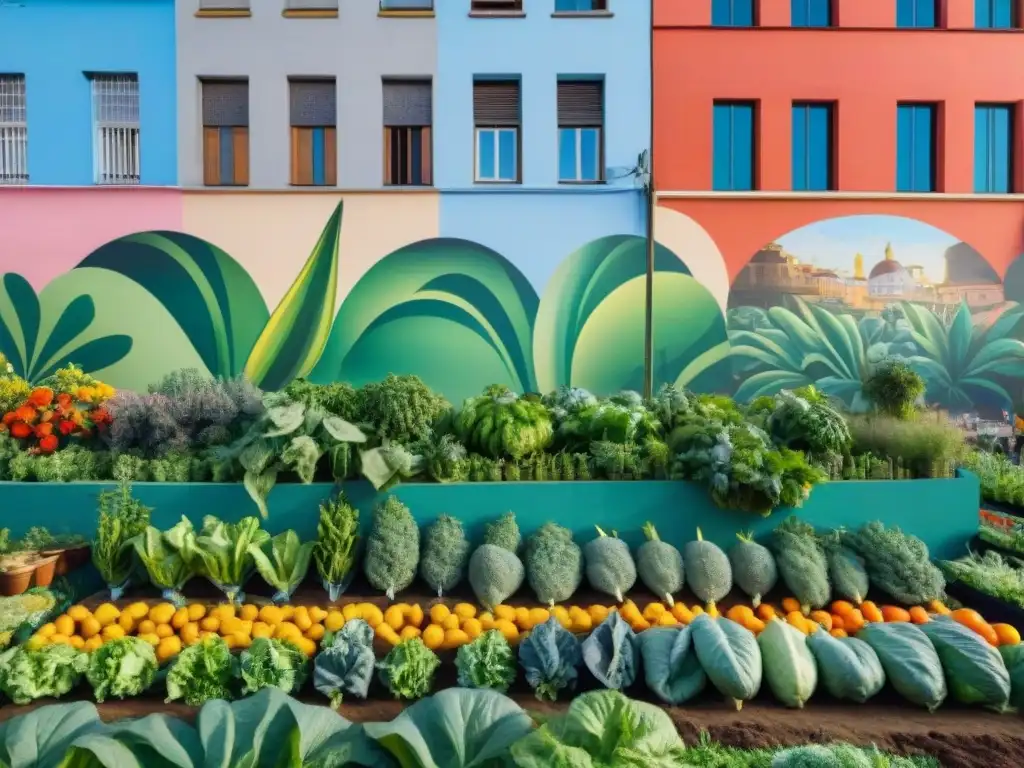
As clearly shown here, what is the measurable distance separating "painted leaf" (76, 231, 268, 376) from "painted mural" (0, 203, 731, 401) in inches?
0.6

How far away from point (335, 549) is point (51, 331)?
7942 mm

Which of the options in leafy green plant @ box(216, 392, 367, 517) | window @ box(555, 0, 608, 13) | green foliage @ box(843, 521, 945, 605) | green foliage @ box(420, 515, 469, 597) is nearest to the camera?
green foliage @ box(843, 521, 945, 605)

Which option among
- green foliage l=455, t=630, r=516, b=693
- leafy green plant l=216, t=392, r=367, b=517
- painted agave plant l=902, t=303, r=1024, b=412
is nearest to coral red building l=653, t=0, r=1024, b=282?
painted agave plant l=902, t=303, r=1024, b=412

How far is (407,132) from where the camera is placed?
1002 cm

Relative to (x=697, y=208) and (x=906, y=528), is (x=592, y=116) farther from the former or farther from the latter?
(x=906, y=528)

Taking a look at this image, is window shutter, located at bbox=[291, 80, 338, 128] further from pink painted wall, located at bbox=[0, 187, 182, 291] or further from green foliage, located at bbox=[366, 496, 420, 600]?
green foliage, located at bbox=[366, 496, 420, 600]

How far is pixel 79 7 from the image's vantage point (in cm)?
960

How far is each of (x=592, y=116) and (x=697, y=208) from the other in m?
2.12

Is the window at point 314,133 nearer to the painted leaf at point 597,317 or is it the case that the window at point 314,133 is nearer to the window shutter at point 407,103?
the window shutter at point 407,103

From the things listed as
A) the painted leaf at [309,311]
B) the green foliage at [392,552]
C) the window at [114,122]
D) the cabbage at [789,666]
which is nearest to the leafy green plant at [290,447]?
the green foliage at [392,552]

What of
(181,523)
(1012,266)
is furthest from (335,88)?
A: (1012,266)

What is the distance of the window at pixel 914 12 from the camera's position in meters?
10.2

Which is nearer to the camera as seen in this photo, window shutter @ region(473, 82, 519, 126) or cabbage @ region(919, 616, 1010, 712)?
cabbage @ region(919, 616, 1010, 712)

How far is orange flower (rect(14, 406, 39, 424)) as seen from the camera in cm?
545
